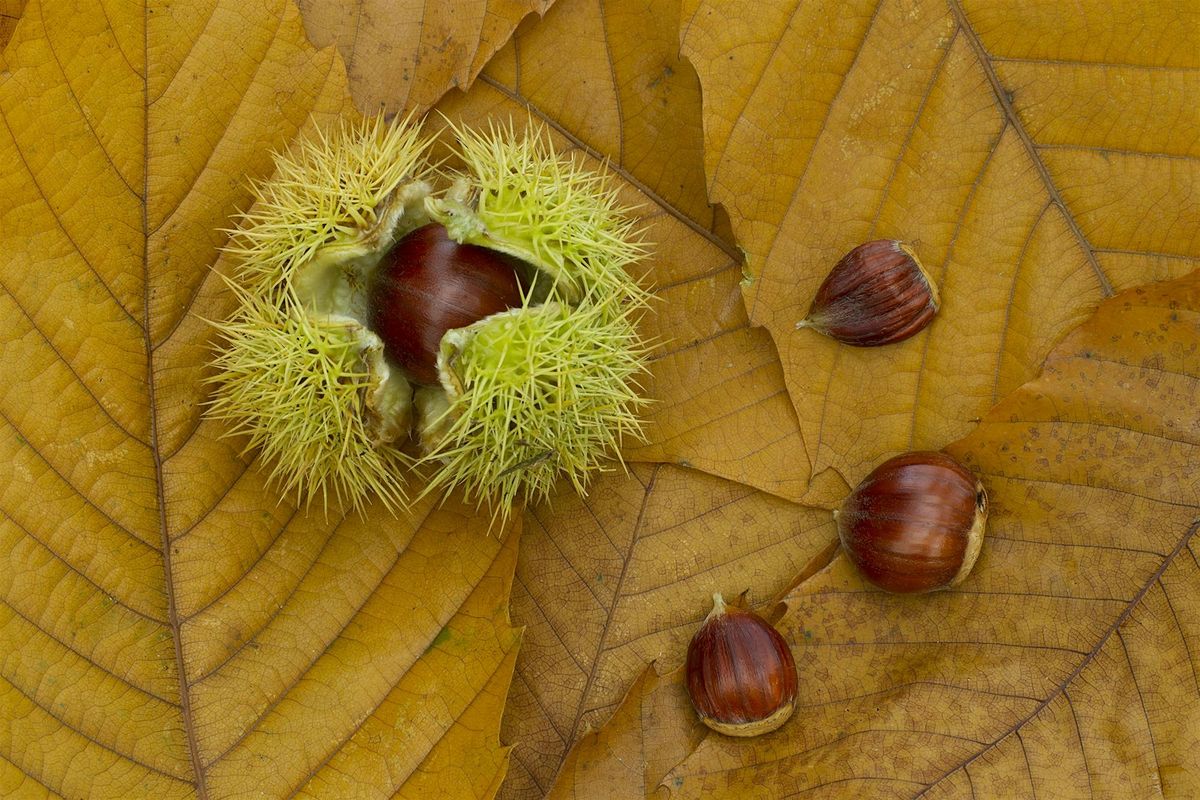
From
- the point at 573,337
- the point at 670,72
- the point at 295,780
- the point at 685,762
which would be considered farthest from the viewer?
the point at 670,72

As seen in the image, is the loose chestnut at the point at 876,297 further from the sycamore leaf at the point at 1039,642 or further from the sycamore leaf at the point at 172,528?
the sycamore leaf at the point at 172,528

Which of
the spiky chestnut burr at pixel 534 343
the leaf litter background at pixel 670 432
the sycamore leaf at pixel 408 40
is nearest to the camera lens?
the spiky chestnut burr at pixel 534 343

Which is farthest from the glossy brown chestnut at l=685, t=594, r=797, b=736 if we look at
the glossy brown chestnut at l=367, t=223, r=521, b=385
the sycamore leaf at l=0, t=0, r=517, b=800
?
the glossy brown chestnut at l=367, t=223, r=521, b=385

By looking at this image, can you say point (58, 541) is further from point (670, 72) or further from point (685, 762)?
point (670, 72)

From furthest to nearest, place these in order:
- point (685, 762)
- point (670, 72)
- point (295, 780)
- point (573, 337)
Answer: point (670, 72) → point (685, 762) → point (295, 780) → point (573, 337)

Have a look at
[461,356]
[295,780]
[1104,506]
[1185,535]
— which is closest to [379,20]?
[461,356]

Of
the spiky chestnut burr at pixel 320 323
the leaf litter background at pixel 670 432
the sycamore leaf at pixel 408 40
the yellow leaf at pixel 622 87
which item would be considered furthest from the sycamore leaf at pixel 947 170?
the spiky chestnut burr at pixel 320 323
